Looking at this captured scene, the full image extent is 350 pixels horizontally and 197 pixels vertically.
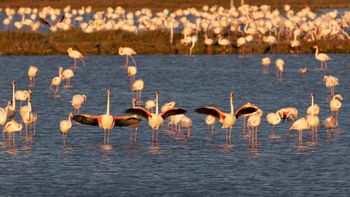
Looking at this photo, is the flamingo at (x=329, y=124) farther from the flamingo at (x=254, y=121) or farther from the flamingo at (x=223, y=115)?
the flamingo at (x=223, y=115)

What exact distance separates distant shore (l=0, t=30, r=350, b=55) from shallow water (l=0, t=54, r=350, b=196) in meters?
12.5

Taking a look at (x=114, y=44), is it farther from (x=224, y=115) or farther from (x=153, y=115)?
(x=224, y=115)

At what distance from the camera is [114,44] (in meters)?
56.0

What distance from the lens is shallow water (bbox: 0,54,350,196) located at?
2253 cm

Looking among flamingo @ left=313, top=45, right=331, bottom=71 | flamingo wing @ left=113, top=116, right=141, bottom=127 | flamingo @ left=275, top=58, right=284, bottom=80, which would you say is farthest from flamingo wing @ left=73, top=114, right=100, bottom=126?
flamingo @ left=313, top=45, right=331, bottom=71

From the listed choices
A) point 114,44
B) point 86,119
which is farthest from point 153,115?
point 114,44

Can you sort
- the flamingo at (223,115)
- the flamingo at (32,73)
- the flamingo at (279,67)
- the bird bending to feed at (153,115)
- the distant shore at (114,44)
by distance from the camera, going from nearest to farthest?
the flamingo at (223,115)
the bird bending to feed at (153,115)
the flamingo at (32,73)
the flamingo at (279,67)
the distant shore at (114,44)

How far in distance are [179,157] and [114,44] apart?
30.3 metres

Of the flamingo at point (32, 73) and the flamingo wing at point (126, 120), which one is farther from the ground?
the flamingo at point (32, 73)

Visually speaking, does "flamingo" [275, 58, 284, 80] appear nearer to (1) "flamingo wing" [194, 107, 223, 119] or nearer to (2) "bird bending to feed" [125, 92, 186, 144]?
(2) "bird bending to feed" [125, 92, 186, 144]

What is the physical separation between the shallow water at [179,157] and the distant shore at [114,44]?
1248 centimetres

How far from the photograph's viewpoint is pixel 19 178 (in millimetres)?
23516

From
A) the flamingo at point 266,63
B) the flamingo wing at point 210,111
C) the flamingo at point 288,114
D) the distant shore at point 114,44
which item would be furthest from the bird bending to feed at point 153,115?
the distant shore at point 114,44

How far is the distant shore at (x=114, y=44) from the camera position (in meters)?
55.3
